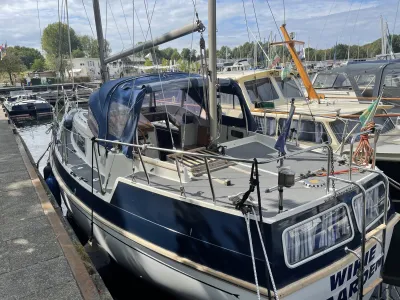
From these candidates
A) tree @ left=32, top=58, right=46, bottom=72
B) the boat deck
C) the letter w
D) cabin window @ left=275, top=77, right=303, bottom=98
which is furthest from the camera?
tree @ left=32, top=58, right=46, bottom=72

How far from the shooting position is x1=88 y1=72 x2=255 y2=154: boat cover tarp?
5.50 metres

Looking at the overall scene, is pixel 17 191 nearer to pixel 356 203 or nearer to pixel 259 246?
pixel 259 246

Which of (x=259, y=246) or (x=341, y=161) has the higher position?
(x=341, y=161)

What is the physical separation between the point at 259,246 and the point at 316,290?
0.82 m

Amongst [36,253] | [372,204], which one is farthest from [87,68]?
[372,204]

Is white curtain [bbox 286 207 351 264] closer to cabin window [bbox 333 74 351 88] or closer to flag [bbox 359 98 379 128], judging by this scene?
flag [bbox 359 98 379 128]

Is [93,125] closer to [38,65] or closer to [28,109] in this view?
[28,109]

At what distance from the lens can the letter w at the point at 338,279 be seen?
3.93 m

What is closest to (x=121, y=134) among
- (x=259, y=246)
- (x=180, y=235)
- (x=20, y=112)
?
(x=180, y=235)

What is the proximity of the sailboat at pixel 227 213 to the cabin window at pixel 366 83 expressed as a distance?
7.00 m

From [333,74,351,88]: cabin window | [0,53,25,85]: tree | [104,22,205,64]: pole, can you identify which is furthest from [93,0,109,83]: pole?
[0,53,25,85]: tree

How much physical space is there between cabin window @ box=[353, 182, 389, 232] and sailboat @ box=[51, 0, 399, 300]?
0.01 metres

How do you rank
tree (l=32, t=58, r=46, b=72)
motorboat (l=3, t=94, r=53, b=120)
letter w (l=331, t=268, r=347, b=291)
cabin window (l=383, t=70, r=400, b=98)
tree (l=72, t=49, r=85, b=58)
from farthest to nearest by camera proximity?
1. tree (l=72, t=49, r=85, b=58)
2. tree (l=32, t=58, r=46, b=72)
3. motorboat (l=3, t=94, r=53, b=120)
4. cabin window (l=383, t=70, r=400, b=98)
5. letter w (l=331, t=268, r=347, b=291)

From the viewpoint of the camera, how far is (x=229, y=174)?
509cm
